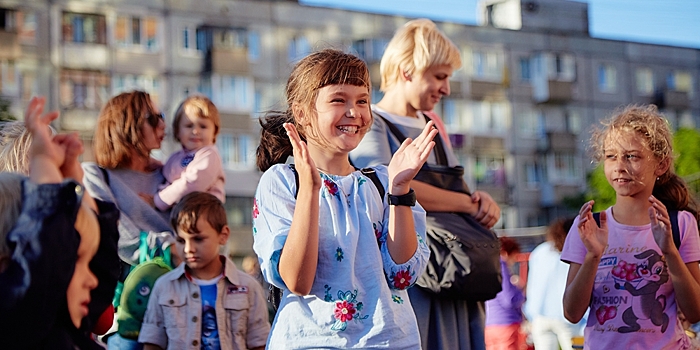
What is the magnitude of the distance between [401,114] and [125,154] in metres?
1.46

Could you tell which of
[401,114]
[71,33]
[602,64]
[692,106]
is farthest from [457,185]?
[692,106]

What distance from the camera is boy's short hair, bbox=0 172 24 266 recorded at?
258 centimetres

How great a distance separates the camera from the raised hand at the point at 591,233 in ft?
13.9

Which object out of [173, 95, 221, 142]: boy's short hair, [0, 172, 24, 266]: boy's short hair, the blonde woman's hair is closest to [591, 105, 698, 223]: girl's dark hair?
[173, 95, 221, 142]: boy's short hair

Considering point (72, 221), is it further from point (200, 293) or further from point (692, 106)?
point (692, 106)

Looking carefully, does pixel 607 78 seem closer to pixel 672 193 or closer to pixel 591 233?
pixel 672 193

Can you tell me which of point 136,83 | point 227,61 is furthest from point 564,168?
point 136,83

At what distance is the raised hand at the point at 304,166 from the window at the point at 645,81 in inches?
1868

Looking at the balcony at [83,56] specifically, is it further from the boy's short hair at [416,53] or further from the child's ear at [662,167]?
the child's ear at [662,167]

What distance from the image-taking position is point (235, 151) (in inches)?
1500

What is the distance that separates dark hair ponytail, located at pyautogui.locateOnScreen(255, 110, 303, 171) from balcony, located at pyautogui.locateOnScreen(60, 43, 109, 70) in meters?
33.0

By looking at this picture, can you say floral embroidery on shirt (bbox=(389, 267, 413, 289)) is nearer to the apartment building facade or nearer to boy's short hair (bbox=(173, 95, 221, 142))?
boy's short hair (bbox=(173, 95, 221, 142))

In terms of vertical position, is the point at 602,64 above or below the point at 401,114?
above

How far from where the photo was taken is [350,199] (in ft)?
11.3
